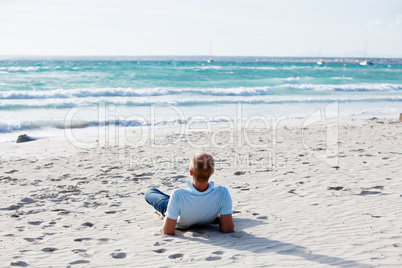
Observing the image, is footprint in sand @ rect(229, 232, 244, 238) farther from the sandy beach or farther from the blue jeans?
the blue jeans

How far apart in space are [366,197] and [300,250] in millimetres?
2034

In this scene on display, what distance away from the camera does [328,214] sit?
14.6 ft

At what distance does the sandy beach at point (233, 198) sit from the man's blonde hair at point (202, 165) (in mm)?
690

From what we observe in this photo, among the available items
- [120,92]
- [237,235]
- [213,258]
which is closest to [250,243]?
[237,235]

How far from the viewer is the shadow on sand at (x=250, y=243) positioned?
3.27 metres

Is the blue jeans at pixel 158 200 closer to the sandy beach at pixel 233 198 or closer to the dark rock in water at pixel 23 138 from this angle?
the sandy beach at pixel 233 198

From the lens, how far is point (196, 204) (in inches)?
150

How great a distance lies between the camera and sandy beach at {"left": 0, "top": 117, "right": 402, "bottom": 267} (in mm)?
3404

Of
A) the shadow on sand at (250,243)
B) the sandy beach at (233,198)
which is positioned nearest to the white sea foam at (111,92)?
the sandy beach at (233,198)

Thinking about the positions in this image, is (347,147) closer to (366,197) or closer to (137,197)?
(366,197)

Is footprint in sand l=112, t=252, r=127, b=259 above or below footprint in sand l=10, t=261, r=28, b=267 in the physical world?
below

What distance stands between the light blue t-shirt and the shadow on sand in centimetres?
18

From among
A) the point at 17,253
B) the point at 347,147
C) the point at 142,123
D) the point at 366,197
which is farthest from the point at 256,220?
the point at 142,123

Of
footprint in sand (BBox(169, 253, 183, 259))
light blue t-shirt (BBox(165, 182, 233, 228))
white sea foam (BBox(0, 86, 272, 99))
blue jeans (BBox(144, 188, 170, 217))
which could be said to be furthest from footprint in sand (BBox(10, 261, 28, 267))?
white sea foam (BBox(0, 86, 272, 99))
